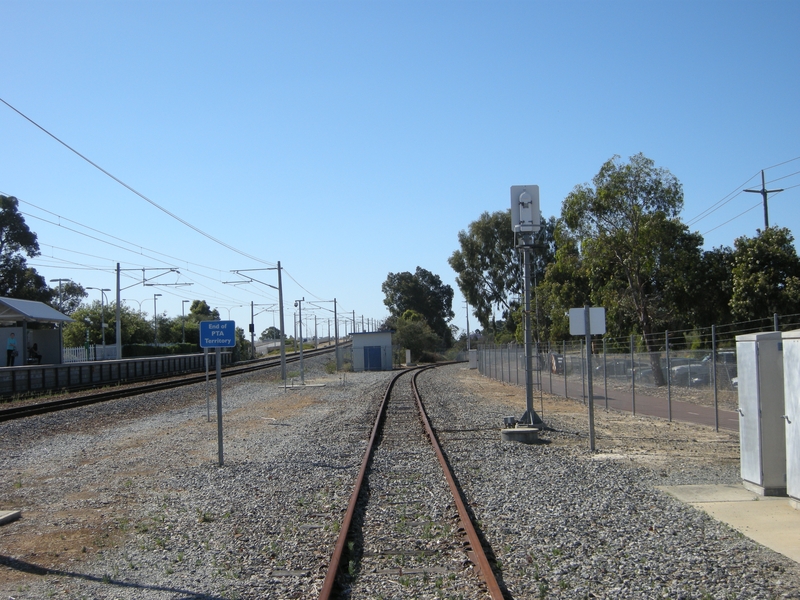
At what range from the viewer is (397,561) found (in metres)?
6.94

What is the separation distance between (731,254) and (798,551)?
1167 inches

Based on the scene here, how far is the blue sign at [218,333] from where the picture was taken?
1353 centimetres

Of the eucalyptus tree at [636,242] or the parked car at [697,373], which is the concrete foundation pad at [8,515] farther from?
the eucalyptus tree at [636,242]

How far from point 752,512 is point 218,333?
8.98 metres

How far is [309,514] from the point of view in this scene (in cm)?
898

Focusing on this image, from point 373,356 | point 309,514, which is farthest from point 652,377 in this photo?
point 373,356

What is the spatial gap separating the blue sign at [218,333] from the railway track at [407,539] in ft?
10.6

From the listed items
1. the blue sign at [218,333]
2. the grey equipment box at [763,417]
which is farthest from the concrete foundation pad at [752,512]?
the blue sign at [218,333]

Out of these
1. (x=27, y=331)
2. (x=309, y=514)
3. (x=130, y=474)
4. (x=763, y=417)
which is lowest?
(x=130, y=474)

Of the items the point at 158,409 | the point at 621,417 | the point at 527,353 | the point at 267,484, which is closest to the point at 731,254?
the point at 621,417

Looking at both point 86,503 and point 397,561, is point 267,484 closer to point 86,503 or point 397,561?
point 86,503

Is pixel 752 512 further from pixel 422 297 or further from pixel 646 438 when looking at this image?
pixel 422 297

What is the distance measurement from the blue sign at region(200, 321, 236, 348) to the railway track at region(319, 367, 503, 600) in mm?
3244

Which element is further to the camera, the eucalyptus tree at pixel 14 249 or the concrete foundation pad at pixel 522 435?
the eucalyptus tree at pixel 14 249
